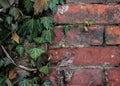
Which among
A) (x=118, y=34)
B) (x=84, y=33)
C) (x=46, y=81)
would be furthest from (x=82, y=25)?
(x=46, y=81)

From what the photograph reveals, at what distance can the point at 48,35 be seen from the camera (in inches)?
48.6

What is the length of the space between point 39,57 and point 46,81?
10 cm

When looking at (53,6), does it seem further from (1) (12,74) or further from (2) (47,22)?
(1) (12,74)

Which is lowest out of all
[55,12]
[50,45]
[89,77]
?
[89,77]

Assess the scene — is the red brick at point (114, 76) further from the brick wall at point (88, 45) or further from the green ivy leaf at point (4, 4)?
the green ivy leaf at point (4, 4)

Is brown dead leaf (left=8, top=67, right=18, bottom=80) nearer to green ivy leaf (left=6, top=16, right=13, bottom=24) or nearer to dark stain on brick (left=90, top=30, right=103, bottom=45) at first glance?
green ivy leaf (left=6, top=16, right=13, bottom=24)

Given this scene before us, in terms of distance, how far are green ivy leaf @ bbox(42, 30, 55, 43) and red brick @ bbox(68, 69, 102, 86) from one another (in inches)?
6.3

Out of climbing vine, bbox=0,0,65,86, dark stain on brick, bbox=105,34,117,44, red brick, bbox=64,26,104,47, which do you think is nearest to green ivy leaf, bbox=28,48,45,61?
climbing vine, bbox=0,0,65,86

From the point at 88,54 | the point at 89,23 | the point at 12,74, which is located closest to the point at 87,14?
the point at 89,23

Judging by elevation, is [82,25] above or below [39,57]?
above

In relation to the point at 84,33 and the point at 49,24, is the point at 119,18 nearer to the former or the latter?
the point at 84,33

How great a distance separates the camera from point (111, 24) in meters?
1.25

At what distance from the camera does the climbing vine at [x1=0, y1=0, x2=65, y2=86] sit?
1.24m

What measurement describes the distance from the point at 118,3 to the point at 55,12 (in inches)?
9.4
